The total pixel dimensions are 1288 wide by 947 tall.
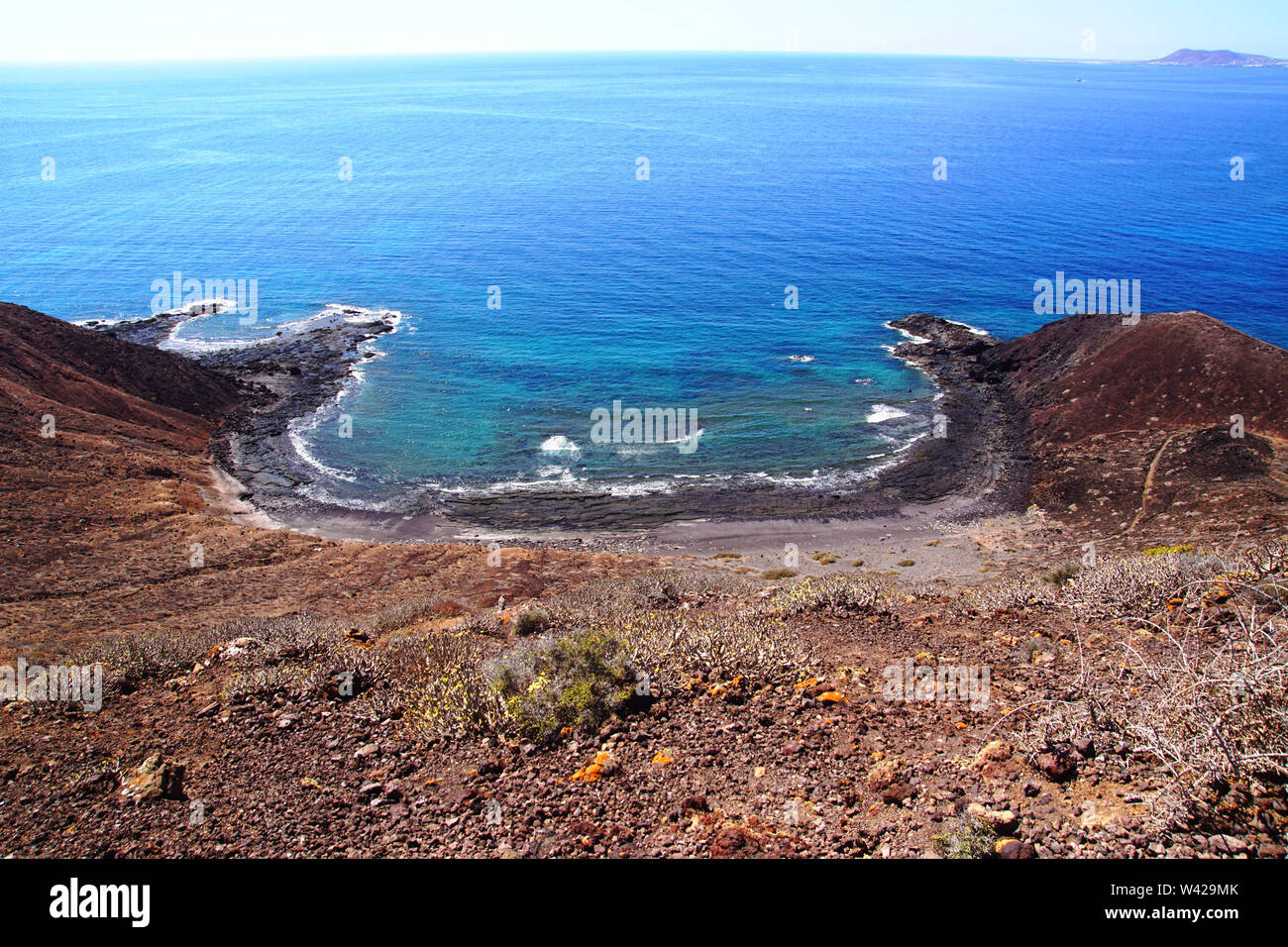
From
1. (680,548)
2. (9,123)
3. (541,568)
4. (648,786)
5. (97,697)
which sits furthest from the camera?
(9,123)

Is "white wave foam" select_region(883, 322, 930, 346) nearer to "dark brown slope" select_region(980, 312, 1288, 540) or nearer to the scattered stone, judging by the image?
"dark brown slope" select_region(980, 312, 1288, 540)

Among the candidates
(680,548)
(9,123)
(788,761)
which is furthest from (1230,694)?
(9,123)

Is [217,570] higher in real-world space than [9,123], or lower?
lower

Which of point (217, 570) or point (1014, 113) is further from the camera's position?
point (1014, 113)

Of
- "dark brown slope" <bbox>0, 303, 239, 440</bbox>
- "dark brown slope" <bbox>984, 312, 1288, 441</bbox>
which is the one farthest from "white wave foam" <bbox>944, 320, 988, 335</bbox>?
"dark brown slope" <bbox>0, 303, 239, 440</bbox>

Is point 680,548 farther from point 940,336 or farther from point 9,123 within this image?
point 9,123
